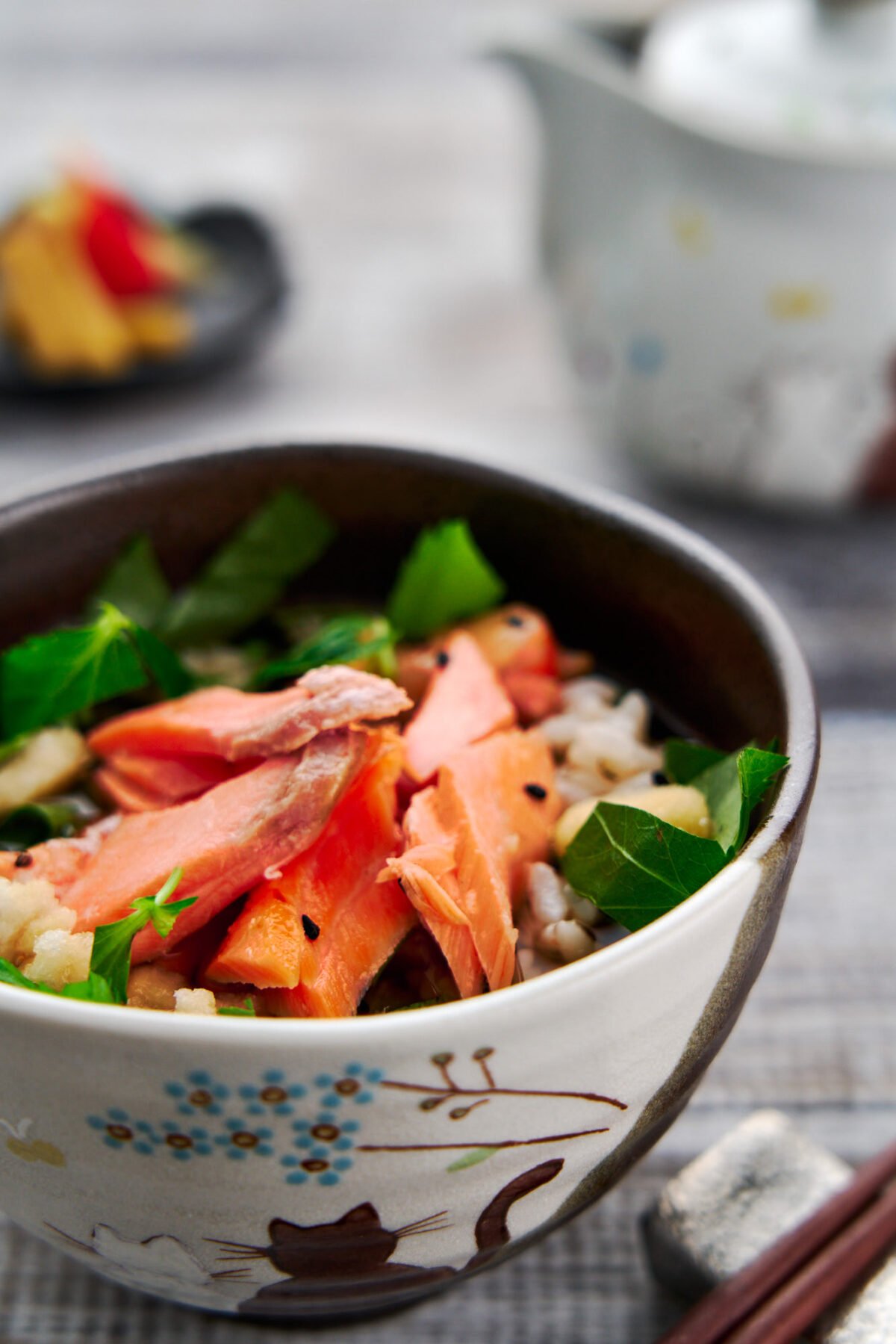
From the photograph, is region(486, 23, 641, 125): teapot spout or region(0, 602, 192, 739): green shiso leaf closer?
region(0, 602, 192, 739): green shiso leaf

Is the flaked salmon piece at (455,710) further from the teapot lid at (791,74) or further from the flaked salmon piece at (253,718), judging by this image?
the teapot lid at (791,74)

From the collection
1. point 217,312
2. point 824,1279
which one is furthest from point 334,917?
point 217,312

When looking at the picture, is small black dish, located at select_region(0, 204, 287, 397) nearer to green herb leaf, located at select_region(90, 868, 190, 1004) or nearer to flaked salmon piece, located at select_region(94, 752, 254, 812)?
flaked salmon piece, located at select_region(94, 752, 254, 812)

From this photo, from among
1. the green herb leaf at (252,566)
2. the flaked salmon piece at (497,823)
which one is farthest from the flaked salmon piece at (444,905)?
the green herb leaf at (252,566)

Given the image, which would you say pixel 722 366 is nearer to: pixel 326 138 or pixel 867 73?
pixel 867 73

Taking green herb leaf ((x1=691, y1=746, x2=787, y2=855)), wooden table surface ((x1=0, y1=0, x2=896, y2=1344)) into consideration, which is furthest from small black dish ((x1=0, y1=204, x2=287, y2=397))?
green herb leaf ((x1=691, y1=746, x2=787, y2=855))

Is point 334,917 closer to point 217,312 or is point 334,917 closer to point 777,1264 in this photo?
point 777,1264
